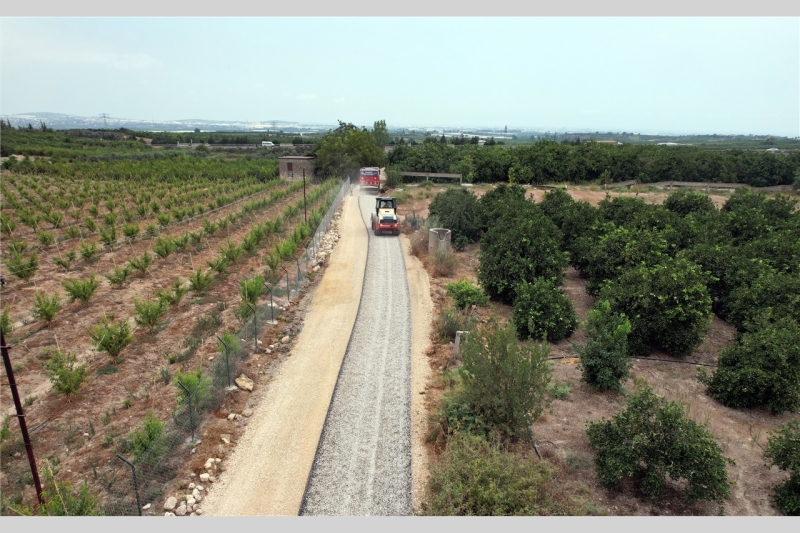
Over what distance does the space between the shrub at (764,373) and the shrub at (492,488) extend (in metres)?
6.61

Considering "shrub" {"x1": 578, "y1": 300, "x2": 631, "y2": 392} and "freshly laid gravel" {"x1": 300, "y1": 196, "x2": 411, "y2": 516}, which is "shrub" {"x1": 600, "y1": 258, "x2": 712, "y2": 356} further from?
"freshly laid gravel" {"x1": 300, "y1": 196, "x2": 411, "y2": 516}

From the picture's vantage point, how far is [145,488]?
9.36 metres

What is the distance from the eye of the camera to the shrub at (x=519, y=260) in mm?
18859

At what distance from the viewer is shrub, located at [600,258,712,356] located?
49.0 feet

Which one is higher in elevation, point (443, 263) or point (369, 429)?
point (443, 263)

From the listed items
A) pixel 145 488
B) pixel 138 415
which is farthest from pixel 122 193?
pixel 145 488

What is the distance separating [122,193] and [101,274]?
941 inches

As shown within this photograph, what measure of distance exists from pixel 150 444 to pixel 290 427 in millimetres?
3002

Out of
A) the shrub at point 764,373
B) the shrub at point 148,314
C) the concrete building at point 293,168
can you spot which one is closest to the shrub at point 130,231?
the shrub at point 148,314

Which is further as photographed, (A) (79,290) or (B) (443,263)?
(B) (443,263)

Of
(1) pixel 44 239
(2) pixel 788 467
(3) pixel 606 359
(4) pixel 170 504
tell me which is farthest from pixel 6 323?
(2) pixel 788 467

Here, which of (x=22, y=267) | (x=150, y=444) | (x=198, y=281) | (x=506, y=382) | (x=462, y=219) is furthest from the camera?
(x=462, y=219)

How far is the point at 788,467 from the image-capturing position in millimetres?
8906

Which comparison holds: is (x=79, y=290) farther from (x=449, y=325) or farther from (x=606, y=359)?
(x=606, y=359)
